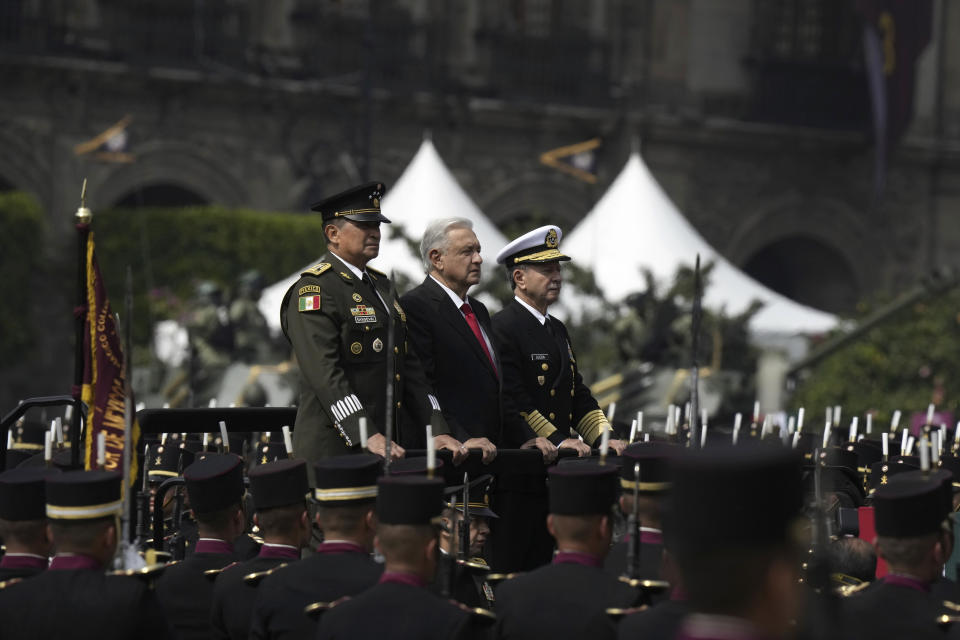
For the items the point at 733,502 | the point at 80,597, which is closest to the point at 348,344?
the point at 80,597

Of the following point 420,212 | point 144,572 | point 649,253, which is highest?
point 420,212

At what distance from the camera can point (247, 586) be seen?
18.4 ft

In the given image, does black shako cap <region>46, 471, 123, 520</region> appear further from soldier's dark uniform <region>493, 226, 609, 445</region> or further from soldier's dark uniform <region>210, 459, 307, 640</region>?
soldier's dark uniform <region>493, 226, 609, 445</region>

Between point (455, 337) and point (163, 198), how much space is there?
955 inches

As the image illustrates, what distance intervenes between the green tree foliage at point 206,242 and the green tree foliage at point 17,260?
1.17m

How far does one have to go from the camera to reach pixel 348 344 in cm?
698

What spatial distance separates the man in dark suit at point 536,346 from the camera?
25.5ft

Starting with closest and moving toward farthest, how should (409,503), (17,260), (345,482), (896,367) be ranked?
(409,503), (345,482), (896,367), (17,260)

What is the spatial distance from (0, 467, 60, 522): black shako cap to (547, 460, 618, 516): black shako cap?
1539 millimetres

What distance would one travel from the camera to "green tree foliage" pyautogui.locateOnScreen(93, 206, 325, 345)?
2777cm

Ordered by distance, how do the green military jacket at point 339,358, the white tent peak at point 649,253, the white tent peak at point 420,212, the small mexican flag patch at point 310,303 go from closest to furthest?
the green military jacket at point 339,358
the small mexican flag patch at point 310,303
the white tent peak at point 420,212
the white tent peak at point 649,253

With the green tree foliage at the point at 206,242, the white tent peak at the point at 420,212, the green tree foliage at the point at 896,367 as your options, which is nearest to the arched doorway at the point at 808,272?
the green tree foliage at the point at 206,242

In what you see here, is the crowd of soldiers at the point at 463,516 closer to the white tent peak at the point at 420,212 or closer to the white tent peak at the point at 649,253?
the white tent peak at the point at 420,212

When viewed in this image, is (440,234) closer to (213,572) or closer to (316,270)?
(316,270)
